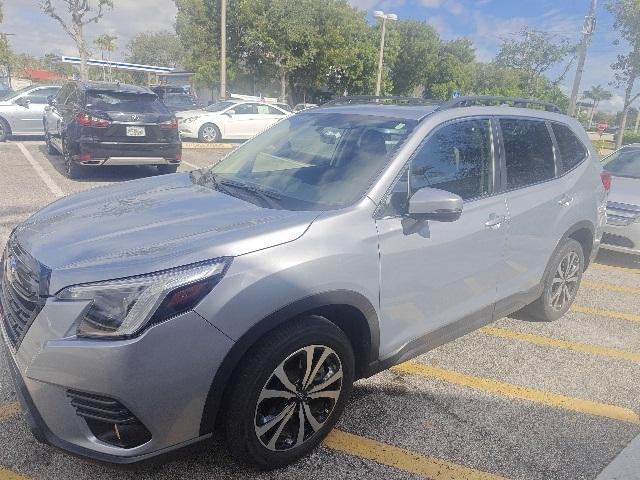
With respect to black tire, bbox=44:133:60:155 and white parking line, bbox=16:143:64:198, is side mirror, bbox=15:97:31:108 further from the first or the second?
black tire, bbox=44:133:60:155

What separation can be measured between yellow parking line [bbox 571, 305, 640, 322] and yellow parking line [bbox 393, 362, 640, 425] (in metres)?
1.69

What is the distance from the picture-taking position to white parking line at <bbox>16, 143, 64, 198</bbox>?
784 centimetres

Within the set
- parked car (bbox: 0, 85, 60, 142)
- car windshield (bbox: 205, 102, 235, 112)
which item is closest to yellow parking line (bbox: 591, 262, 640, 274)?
car windshield (bbox: 205, 102, 235, 112)

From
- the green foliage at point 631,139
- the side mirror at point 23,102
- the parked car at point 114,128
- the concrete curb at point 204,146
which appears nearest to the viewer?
the parked car at point 114,128

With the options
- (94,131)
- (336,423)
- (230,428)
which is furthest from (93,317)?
(94,131)

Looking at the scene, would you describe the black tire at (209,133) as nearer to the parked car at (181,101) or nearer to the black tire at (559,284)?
the parked car at (181,101)

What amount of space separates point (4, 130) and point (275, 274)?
13.9 meters

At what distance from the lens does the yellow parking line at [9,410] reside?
8.91 feet

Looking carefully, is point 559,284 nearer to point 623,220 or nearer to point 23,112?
point 623,220

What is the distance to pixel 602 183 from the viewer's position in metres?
4.45

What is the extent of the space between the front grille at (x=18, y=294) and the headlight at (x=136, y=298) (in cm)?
19

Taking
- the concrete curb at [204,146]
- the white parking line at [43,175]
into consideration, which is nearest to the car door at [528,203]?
the white parking line at [43,175]

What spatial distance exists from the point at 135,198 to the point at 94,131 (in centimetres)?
599

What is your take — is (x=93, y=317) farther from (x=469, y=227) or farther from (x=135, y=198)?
(x=469, y=227)
